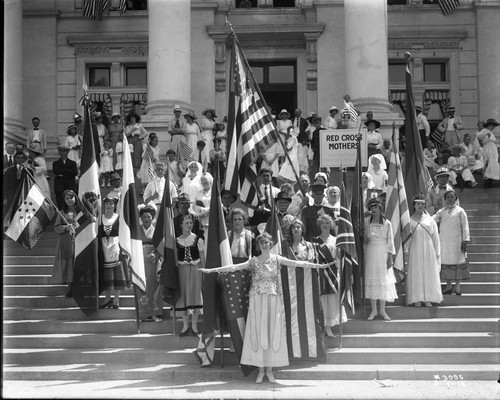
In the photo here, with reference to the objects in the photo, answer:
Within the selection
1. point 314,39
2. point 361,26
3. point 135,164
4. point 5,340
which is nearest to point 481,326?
point 5,340

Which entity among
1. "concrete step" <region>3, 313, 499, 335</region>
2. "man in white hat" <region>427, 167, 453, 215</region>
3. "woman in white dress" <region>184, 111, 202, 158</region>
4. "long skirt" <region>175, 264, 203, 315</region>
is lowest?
"concrete step" <region>3, 313, 499, 335</region>

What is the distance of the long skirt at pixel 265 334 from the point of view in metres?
10.3

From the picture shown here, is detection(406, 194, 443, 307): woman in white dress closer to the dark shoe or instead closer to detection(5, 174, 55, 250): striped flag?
the dark shoe

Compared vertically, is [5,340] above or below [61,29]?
below

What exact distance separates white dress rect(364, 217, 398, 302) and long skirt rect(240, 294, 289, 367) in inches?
81.1

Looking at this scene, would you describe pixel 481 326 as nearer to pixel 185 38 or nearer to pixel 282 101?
pixel 185 38

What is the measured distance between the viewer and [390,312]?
12.4m

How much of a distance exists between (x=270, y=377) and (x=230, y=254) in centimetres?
171

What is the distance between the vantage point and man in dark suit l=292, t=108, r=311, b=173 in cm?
1859

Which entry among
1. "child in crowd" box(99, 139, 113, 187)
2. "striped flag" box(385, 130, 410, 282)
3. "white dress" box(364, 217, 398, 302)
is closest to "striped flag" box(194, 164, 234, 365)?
"white dress" box(364, 217, 398, 302)

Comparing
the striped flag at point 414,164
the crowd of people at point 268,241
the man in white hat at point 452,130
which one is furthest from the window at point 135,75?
the striped flag at point 414,164

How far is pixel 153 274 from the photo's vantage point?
1241cm

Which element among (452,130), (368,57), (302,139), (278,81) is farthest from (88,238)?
(278,81)

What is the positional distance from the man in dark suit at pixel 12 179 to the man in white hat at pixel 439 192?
683 centimetres
